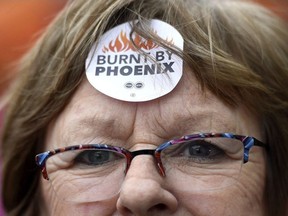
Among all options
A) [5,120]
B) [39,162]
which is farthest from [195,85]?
[5,120]

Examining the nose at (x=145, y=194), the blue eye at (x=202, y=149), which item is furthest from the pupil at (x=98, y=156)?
the blue eye at (x=202, y=149)

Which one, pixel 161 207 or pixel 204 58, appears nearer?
pixel 161 207

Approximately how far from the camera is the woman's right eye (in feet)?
6.29

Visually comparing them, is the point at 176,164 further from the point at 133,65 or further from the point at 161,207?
the point at 133,65

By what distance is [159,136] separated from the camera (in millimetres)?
1867

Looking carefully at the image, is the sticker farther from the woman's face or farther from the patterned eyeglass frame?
the patterned eyeglass frame

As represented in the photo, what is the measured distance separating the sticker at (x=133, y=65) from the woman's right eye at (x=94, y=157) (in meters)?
0.18

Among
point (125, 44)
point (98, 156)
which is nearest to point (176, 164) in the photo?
point (98, 156)

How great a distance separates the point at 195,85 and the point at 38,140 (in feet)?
1.95

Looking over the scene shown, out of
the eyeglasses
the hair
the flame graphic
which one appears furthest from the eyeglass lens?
the flame graphic

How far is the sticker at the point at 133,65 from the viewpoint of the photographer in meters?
1.88

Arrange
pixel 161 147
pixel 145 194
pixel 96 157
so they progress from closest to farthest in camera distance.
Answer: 1. pixel 145 194
2. pixel 161 147
3. pixel 96 157

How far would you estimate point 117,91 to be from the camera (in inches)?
74.9

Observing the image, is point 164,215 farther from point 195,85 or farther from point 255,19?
point 255,19
